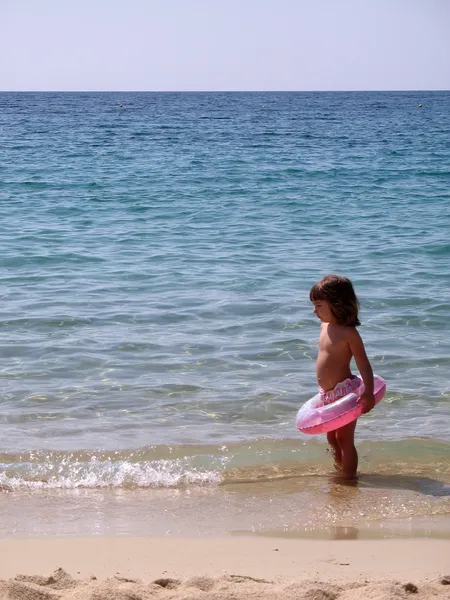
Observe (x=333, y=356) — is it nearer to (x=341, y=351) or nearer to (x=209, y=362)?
(x=341, y=351)

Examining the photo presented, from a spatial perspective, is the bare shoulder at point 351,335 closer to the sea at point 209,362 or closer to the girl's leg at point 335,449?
the girl's leg at point 335,449

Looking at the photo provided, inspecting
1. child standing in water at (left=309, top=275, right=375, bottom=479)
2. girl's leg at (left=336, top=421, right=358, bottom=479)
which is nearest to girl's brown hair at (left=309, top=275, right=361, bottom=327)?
child standing in water at (left=309, top=275, right=375, bottom=479)

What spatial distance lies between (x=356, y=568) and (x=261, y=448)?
185 cm

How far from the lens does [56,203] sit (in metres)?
16.1

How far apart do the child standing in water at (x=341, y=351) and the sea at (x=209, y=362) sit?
10.2 inches

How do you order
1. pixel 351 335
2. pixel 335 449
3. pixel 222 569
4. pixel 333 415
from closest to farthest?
pixel 222 569 < pixel 333 415 < pixel 351 335 < pixel 335 449

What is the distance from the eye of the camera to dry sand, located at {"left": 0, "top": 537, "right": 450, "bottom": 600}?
10.4 feet

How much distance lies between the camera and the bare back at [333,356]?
483 centimetres

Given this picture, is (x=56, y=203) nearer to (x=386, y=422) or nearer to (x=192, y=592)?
(x=386, y=422)

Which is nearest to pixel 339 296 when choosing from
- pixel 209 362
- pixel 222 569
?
pixel 222 569

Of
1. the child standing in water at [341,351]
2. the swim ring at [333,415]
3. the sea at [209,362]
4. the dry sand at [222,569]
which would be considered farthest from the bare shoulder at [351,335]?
the dry sand at [222,569]

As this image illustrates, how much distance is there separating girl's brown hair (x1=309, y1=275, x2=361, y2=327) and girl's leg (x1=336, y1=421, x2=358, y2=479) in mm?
617

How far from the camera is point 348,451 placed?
4.90m

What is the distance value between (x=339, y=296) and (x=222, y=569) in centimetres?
178
